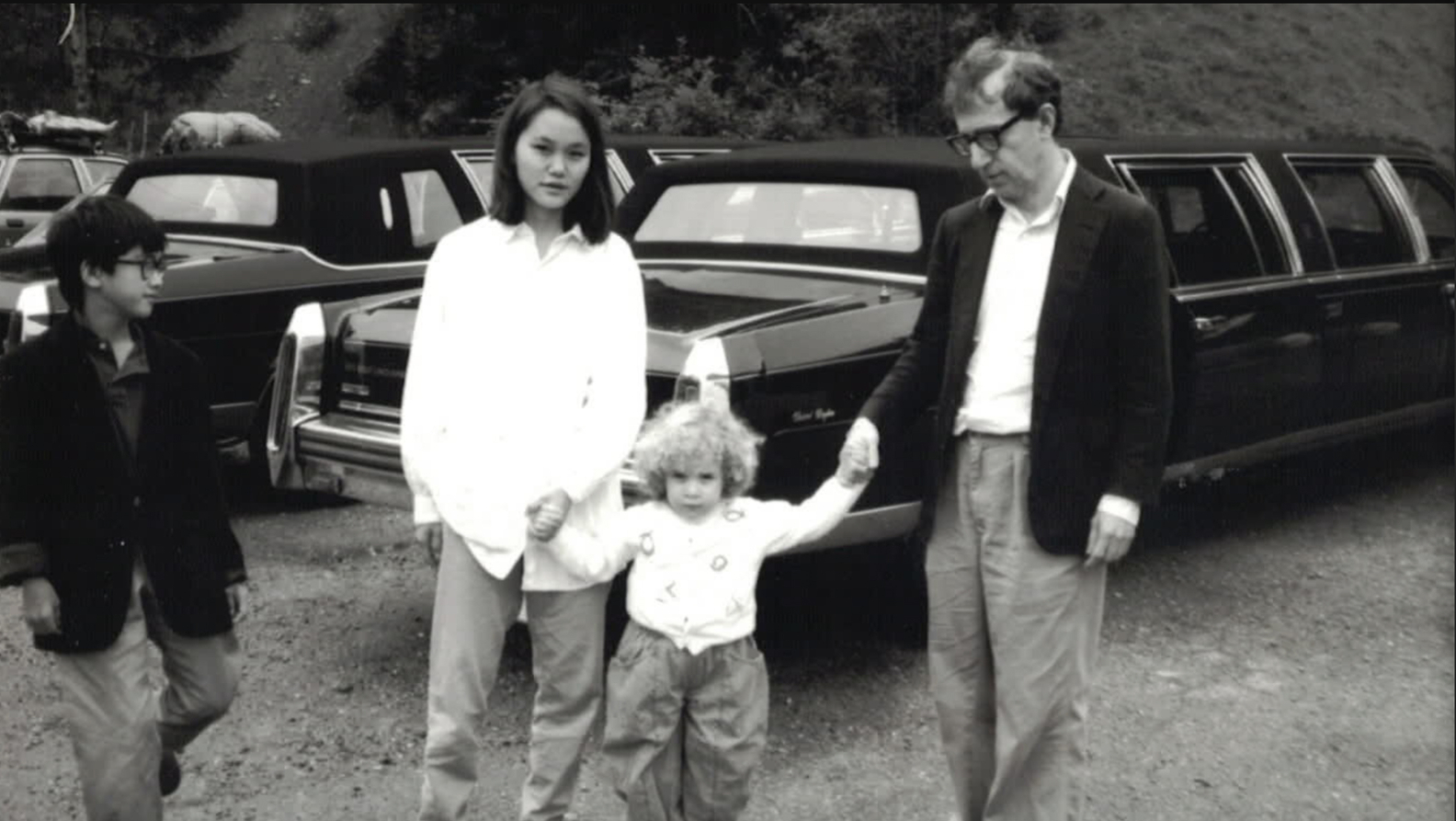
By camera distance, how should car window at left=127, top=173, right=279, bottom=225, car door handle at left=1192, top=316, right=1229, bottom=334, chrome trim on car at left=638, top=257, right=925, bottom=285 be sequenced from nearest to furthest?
chrome trim on car at left=638, top=257, right=925, bottom=285
car door handle at left=1192, top=316, right=1229, bottom=334
car window at left=127, top=173, right=279, bottom=225

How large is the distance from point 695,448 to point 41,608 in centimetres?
131

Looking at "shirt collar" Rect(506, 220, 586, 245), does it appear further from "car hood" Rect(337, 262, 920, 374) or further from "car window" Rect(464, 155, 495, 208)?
"car window" Rect(464, 155, 495, 208)

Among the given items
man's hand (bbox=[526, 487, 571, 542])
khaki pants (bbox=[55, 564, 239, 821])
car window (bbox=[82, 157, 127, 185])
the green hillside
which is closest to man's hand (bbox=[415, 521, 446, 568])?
man's hand (bbox=[526, 487, 571, 542])

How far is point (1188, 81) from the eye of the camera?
76.4 feet

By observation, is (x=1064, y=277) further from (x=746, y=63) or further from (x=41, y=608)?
(x=746, y=63)

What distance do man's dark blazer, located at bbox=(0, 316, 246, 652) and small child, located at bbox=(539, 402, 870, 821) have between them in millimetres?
838

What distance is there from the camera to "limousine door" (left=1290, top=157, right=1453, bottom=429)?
22.6 ft

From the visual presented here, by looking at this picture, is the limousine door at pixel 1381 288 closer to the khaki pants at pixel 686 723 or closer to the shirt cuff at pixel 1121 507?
the shirt cuff at pixel 1121 507

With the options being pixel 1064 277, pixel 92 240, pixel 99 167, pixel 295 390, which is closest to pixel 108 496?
pixel 92 240

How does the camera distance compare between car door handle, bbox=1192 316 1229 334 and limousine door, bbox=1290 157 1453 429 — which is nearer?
car door handle, bbox=1192 316 1229 334

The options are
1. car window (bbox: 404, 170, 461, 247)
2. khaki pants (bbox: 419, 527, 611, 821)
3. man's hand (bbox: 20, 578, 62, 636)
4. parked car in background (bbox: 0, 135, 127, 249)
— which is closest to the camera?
man's hand (bbox: 20, 578, 62, 636)

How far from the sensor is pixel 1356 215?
24.6 feet

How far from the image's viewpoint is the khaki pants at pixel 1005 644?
3469 millimetres

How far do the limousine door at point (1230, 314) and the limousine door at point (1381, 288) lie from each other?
8.4 inches
